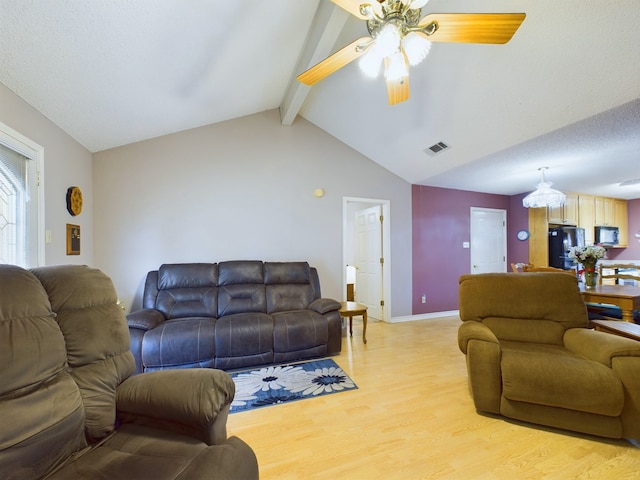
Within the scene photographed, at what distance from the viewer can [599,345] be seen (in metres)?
1.64

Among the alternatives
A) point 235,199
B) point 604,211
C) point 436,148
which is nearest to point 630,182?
point 604,211

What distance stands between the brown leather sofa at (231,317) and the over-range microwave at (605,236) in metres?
5.55

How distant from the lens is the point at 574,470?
1.34 m

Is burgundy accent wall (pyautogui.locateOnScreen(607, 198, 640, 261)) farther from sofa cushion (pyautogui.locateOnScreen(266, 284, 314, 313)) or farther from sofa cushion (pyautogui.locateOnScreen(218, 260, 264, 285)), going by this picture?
sofa cushion (pyautogui.locateOnScreen(218, 260, 264, 285))

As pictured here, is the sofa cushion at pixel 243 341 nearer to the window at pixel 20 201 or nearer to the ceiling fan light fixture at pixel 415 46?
the window at pixel 20 201

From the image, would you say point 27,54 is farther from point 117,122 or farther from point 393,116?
point 393,116

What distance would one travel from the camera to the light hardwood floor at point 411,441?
4.42 ft

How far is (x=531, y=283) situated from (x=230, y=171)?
138 inches

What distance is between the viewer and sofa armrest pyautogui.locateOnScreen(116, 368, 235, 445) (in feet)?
3.22

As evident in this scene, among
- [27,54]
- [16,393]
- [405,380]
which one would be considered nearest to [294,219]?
[405,380]

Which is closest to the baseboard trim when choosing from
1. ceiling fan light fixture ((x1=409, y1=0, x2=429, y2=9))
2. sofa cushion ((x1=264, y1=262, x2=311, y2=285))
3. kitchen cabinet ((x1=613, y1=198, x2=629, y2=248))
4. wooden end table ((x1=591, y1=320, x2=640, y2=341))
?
sofa cushion ((x1=264, y1=262, x2=311, y2=285))

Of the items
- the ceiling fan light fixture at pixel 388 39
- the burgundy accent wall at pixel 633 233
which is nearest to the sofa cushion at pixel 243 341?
the ceiling fan light fixture at pixel 388 39

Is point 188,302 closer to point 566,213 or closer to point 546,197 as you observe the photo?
point 546,197

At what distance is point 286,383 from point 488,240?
4.66m
